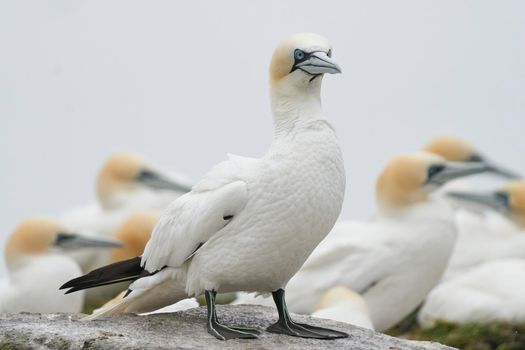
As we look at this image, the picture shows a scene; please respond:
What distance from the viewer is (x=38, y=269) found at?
9641mm

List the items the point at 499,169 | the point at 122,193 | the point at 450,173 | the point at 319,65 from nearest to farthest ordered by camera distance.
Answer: the point at 319,65 < the point at 450,173 < the point at 122,193 < the point at 499,169

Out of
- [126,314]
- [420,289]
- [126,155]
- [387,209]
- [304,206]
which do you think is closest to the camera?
[304,206]

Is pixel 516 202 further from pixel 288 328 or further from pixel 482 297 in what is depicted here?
pixel 288 328

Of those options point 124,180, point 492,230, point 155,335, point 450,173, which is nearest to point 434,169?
point 450,173

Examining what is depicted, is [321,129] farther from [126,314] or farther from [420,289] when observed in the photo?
[420,289]

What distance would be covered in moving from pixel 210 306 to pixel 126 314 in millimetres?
485

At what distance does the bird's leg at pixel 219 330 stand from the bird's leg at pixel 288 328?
0.15 meters

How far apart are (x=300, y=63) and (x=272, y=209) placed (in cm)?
60

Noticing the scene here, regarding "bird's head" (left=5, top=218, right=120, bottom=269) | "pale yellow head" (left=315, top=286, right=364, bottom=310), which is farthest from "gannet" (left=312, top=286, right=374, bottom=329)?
"bird's head" (left=5, top=218, right=120, bottom=269)

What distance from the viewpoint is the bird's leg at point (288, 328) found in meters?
5.54

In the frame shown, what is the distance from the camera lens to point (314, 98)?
549cm

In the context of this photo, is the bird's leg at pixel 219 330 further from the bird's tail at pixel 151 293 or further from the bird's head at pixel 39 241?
the bird's head at pixel 39 241

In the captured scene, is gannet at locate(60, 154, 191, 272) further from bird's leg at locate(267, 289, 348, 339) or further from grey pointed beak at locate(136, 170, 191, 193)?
bird's leg at locate(267, 289, 348, 339)

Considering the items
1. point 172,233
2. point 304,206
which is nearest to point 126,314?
point 172,233
